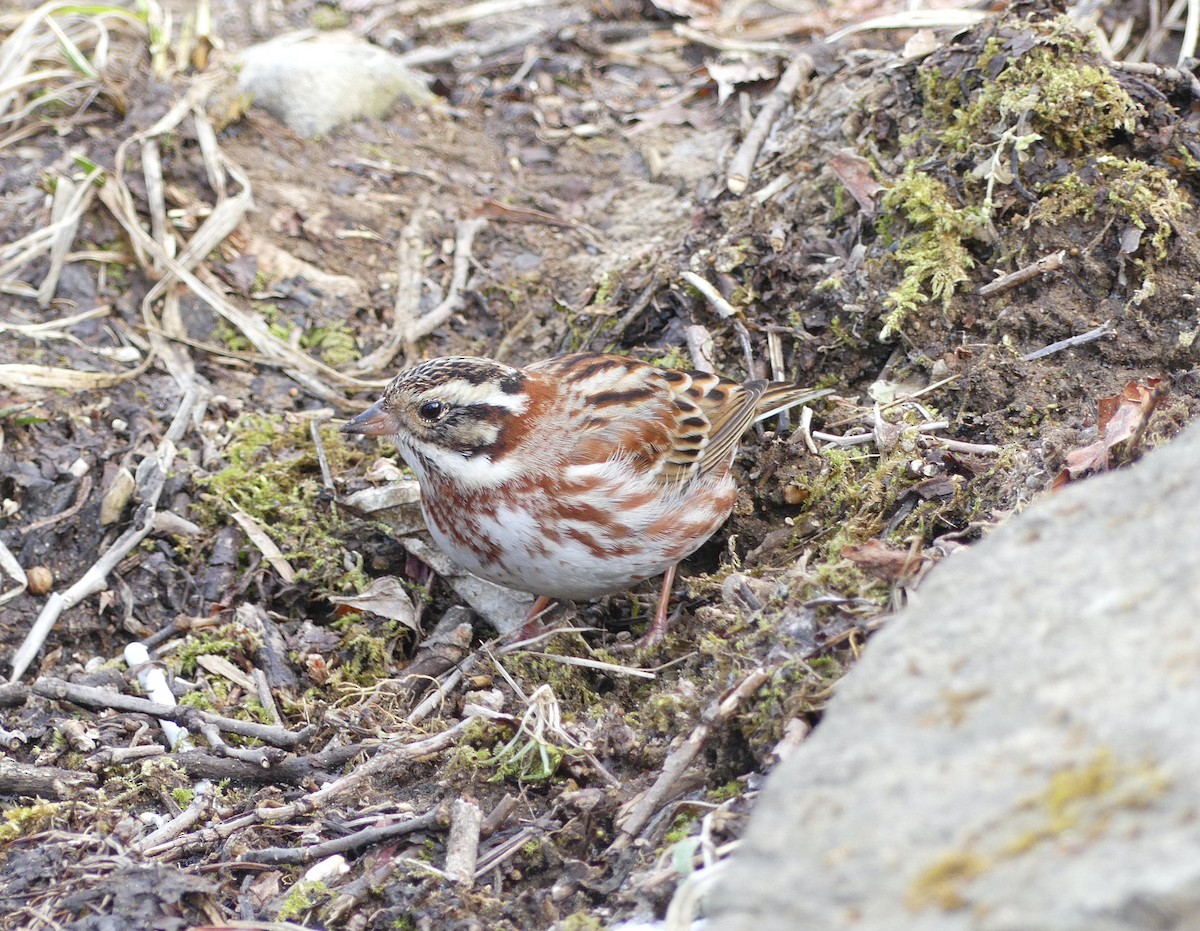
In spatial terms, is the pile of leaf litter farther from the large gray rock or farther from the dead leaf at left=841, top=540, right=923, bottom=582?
the large gray rock

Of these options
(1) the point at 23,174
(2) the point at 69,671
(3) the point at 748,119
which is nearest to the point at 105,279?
(1) the point at 23,174

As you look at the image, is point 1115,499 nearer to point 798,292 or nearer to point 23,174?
point 798,292

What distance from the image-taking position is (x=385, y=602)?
5.45 meters

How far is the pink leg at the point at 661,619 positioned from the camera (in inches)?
196

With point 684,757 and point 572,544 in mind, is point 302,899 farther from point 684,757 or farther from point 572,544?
point 572,544

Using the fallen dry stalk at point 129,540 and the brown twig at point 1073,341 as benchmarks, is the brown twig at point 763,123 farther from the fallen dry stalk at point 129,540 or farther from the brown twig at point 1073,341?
the fallen dry stalk at point 129,540

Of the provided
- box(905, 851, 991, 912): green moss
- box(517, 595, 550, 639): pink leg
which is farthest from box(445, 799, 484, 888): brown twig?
box(905, 851, 991, 912): green moss

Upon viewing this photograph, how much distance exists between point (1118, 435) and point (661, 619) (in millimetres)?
2001

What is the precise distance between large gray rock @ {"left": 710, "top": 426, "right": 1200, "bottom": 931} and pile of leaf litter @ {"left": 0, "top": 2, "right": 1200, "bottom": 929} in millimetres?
877

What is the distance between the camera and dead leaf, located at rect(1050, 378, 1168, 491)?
4.10m

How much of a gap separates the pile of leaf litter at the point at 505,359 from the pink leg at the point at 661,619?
0.34ft

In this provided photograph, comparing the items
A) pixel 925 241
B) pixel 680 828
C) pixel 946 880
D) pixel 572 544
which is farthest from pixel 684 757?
pixel 925 241

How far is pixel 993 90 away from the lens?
5.87 metres

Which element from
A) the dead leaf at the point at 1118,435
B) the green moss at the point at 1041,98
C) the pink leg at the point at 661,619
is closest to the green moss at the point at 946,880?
→ the dead leaf at the point at 1118,435
